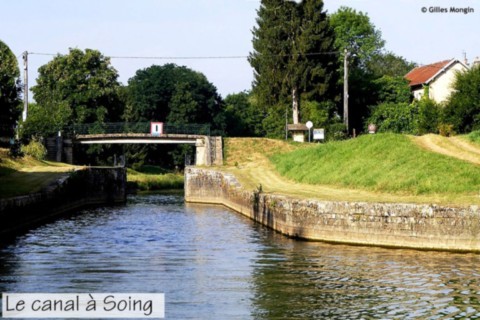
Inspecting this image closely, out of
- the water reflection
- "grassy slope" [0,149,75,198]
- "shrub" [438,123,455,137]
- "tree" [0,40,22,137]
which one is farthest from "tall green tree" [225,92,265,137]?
the water reflection

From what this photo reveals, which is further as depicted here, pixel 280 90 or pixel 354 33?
pixel 354 33

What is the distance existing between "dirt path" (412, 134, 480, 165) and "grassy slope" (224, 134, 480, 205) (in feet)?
2.99

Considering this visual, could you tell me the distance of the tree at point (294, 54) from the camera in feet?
302

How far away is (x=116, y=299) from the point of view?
2284 centimetres

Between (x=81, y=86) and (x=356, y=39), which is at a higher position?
(x=356, y=39)

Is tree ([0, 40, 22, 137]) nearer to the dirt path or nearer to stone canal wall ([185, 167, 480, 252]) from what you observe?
stone canal wall ([185, 167, 480, 252])

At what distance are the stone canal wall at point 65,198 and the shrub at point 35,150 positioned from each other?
7.48 metres

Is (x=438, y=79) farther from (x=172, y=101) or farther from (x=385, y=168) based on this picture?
(x=385, y=168)

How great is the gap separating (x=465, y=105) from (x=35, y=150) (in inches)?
1366

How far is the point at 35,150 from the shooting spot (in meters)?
74.8

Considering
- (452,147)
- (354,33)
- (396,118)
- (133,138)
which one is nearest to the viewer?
(452,147)

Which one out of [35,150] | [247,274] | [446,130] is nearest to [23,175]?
[35,150]

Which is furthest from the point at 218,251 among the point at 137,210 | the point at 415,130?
the point at 415,130

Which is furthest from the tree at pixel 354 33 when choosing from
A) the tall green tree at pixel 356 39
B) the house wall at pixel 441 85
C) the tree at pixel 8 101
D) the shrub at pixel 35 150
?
the tree at pixel 8 101
